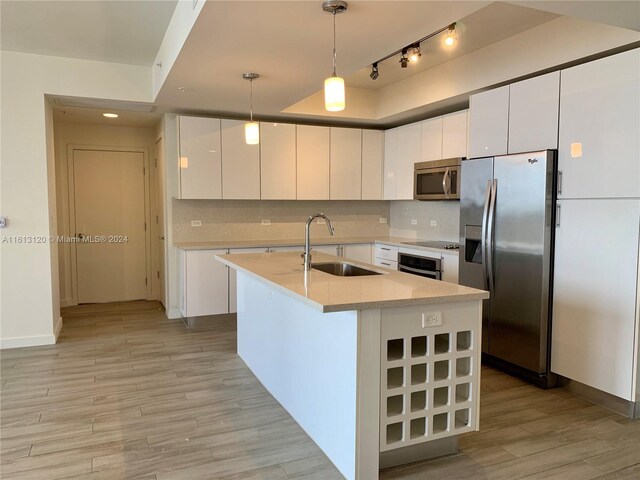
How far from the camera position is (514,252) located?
141 inches

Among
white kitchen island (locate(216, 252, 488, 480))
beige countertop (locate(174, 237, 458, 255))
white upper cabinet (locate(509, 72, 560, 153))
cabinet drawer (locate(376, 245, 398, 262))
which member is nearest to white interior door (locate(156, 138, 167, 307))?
beige countertop (locate(174, 237, 458, 255))

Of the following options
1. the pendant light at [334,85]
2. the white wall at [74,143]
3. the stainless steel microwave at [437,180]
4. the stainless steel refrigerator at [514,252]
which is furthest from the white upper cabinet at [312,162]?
the pendant light at [334,85]

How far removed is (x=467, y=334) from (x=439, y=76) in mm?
3102

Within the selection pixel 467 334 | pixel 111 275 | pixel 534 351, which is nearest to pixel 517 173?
pixel 534 351

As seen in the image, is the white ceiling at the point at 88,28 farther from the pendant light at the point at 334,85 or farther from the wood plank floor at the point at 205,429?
the wood plank floor at the point at 205,429

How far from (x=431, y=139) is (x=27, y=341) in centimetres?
448

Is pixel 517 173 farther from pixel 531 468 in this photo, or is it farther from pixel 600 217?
pixel 531 468

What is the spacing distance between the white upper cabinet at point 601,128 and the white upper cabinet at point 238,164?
10.6ft

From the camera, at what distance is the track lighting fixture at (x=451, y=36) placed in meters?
3.60

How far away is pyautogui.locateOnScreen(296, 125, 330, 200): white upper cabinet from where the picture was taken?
18.6 ft

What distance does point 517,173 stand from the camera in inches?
140

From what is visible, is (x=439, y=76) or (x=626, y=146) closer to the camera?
(x=626, y=146)

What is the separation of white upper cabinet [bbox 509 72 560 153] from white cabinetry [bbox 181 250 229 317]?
3.16m

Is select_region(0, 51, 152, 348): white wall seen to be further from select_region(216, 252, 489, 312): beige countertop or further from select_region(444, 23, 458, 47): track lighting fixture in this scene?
select_region(444, 23, 458, 47): track lighting fixture
